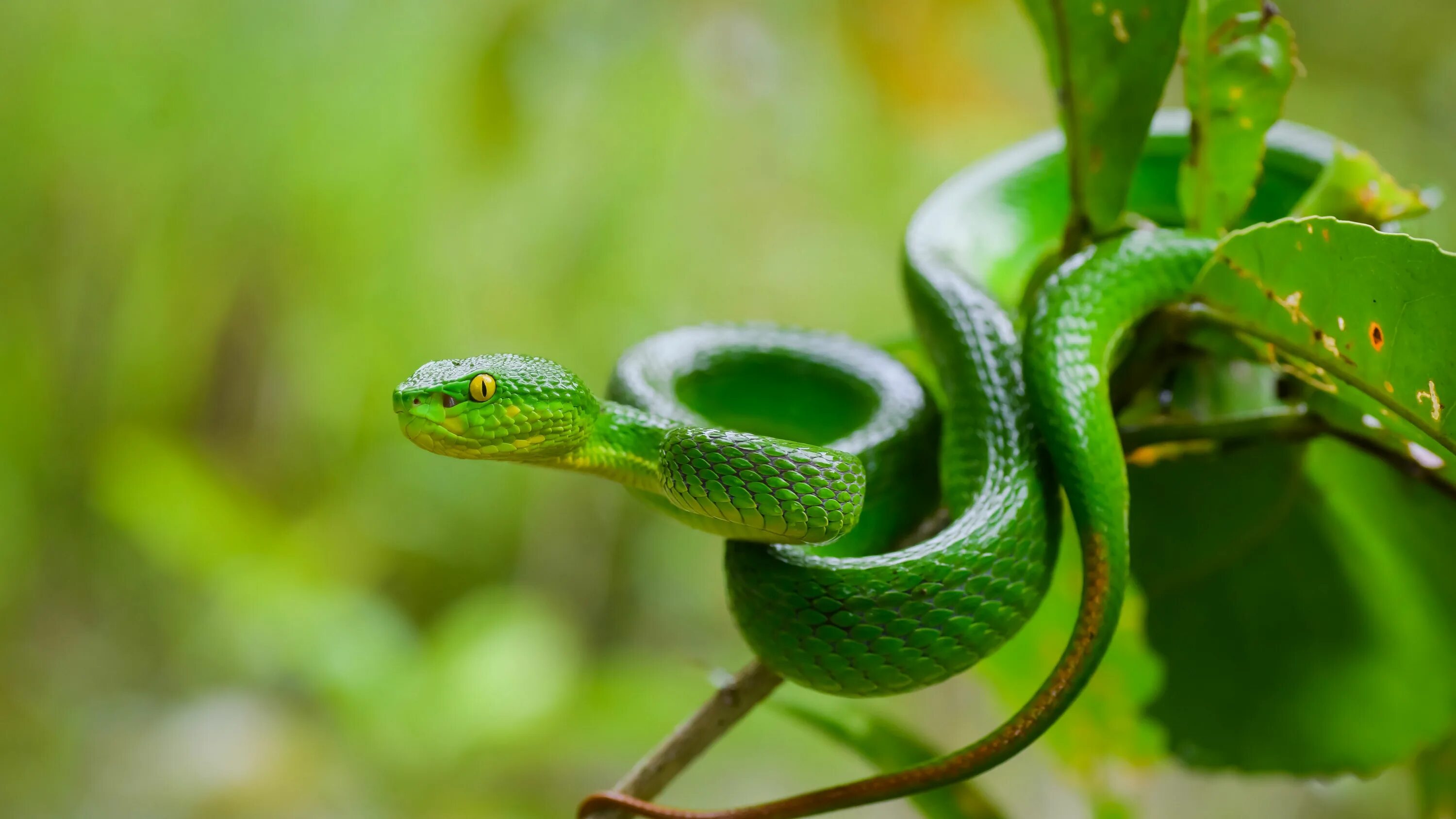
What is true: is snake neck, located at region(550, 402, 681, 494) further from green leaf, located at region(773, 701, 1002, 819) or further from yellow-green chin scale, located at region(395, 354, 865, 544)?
green leaf, located at region(773, 701, 1002, 819)

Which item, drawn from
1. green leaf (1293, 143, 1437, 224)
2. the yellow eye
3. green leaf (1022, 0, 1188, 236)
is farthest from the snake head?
green leaf (1293, 143, 1437, 224)

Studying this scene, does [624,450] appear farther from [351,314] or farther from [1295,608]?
[351,314]

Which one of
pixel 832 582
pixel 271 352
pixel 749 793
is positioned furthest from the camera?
pixel 271 352

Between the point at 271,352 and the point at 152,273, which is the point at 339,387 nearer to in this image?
the point at 271,352

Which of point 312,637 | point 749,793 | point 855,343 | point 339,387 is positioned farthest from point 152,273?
point 855,343

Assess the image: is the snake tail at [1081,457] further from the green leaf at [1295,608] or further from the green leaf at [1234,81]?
the green leaf at [1295,608]
